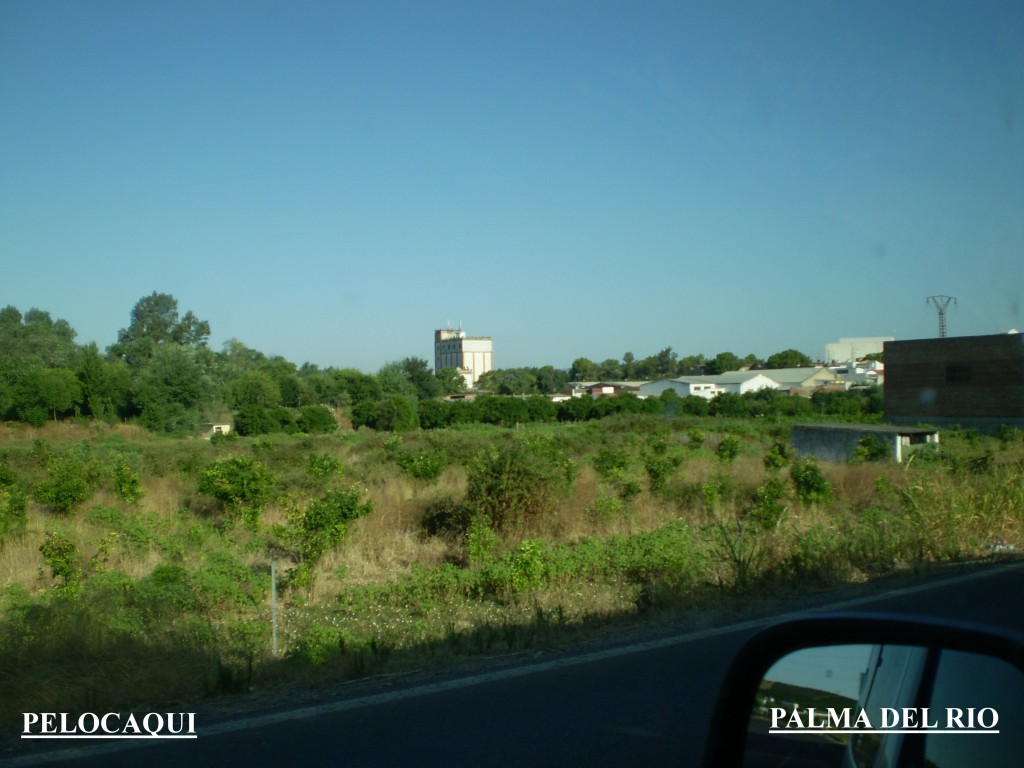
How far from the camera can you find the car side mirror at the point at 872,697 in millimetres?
1981

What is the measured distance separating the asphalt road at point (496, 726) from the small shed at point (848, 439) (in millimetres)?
21150

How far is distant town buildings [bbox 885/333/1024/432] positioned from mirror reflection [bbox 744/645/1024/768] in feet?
131

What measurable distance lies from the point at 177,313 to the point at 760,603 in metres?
75.3

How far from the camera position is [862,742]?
2.22m

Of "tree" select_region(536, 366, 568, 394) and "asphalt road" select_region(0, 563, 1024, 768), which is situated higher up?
"tree" select_region(536, 366, 568, 394)

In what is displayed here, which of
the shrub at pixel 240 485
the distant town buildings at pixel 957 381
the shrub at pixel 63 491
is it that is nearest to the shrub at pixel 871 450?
the distant town buildings at pixel 957 381

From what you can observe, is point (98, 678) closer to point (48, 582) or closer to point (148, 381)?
point (48, 582)

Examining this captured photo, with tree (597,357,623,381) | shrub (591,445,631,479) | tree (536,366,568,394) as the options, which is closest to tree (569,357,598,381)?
tree (597,357,623,381)

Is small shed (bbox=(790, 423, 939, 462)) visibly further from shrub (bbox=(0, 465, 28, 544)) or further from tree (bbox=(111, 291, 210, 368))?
tree (bbox=(111, 291, 210, 368))

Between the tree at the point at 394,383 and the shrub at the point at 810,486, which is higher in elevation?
the tree at the point at 394,383

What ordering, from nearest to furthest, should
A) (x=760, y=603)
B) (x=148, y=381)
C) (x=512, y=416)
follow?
(x=760, y=603) → (x=148, y=381) → (x=512, y=416)

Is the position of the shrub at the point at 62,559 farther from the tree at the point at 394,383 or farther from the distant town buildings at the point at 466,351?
the distant town buildings at the point at 466,351

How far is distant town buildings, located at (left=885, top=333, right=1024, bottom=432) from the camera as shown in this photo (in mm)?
37625

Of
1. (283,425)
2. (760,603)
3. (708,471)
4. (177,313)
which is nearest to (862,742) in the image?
(760,603)
